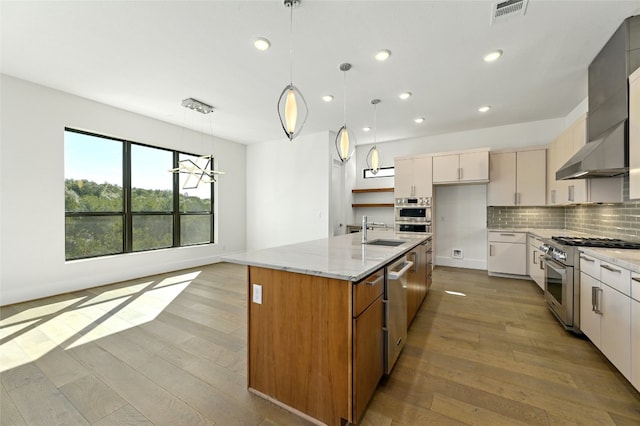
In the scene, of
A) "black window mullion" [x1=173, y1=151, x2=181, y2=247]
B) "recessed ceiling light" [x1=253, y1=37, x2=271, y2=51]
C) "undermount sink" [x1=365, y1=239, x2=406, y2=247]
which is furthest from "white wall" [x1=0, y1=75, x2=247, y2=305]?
"undermount sink" [x1=365, y1=239, x2=406, y2=247]

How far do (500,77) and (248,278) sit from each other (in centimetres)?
391

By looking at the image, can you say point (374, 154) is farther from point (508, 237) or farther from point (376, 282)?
point (508, 237)

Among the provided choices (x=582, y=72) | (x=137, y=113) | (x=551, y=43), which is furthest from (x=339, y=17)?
(x=137, y=113)

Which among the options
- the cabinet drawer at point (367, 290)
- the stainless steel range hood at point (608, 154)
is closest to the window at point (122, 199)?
the cabinet drawer at point (367, 290)

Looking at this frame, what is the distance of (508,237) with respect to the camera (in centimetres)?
469

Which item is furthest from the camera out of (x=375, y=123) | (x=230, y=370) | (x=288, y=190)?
(x=288, y=190)

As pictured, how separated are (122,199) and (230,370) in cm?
412

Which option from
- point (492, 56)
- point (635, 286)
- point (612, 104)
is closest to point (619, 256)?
point (635, 286)

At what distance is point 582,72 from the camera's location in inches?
127

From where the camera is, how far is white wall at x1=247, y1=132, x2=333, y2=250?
5836mm

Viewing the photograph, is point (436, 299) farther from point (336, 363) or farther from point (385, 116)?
point (385, 116)

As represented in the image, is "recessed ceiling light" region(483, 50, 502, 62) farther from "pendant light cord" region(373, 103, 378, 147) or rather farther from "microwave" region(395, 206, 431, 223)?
"microwave" region(395, 206, 431, 223)

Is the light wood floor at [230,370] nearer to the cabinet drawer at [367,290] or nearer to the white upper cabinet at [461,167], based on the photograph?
the cabinet drawer at [367,290]

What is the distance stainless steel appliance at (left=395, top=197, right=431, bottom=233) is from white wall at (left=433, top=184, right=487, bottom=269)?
442 millimetres
